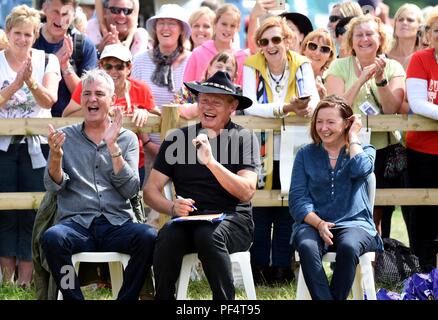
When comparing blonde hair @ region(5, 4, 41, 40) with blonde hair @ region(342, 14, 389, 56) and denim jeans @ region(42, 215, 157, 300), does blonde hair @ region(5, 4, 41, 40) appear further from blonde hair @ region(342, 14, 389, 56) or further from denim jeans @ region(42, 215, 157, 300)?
blonde hair @ region(342, 14, 389, 56)

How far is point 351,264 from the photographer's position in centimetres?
620

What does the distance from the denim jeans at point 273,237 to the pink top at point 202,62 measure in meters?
1.11

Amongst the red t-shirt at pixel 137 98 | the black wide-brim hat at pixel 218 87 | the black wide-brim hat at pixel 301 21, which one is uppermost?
the black wide-brim hat at pixel 301 21

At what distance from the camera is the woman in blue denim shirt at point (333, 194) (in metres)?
6.27

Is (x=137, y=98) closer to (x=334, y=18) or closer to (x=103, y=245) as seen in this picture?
(x=103, y=245)

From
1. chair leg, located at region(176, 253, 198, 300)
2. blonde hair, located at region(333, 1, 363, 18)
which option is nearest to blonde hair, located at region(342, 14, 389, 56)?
blonde hair, located at region(333, 1, 363, 18)

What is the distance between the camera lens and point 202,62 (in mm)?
8297

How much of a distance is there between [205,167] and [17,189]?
5.48ft

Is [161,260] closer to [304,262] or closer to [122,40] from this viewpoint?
[304,262]

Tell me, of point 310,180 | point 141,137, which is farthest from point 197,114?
point 310,180

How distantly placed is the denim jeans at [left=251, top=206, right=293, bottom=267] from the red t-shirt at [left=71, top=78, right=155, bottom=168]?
3.20 ft

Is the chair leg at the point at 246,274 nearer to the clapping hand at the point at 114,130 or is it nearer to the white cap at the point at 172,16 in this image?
the clapping hand at the point at 114,130

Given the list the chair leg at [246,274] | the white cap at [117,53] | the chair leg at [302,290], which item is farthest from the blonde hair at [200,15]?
the chair leg at [302,290]
